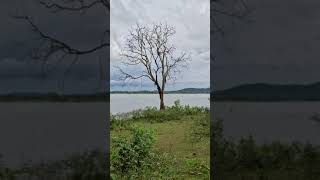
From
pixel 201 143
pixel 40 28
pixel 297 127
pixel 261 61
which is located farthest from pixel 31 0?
pixel 201 143

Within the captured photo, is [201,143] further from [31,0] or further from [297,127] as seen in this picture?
[31,0]

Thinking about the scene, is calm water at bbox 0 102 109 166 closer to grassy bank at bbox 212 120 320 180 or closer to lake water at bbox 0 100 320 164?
lake water at bbox 0 100 320 164

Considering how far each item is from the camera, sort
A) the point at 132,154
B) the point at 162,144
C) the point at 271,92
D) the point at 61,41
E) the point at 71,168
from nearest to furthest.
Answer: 1. the point at 61,41
2. the point at 71,168
3. the point at 271,92
4. the point at 132,154
5. the point at 162,144

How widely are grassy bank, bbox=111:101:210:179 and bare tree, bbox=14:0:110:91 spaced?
1334mm

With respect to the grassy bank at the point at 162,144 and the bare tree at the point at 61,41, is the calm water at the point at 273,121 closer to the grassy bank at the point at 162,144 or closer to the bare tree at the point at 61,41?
the grassy bank at the point at 162,144

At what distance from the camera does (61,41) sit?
3607 mm

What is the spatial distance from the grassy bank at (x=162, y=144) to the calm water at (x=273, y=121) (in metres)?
0.78

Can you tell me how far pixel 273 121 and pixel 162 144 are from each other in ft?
7.64

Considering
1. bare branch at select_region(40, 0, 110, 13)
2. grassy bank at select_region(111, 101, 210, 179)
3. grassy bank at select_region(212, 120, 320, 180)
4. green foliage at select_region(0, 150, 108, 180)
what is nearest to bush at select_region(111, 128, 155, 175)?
grassy bank at select_region(111, 101, 210, 179)

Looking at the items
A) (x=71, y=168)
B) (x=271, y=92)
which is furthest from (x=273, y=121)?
(x=71, y=168)

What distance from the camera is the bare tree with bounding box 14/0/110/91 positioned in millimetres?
3561

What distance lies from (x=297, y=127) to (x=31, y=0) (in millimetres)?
2379

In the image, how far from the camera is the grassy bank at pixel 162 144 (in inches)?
182

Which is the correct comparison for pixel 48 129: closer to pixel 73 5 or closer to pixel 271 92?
pixel 73 5
